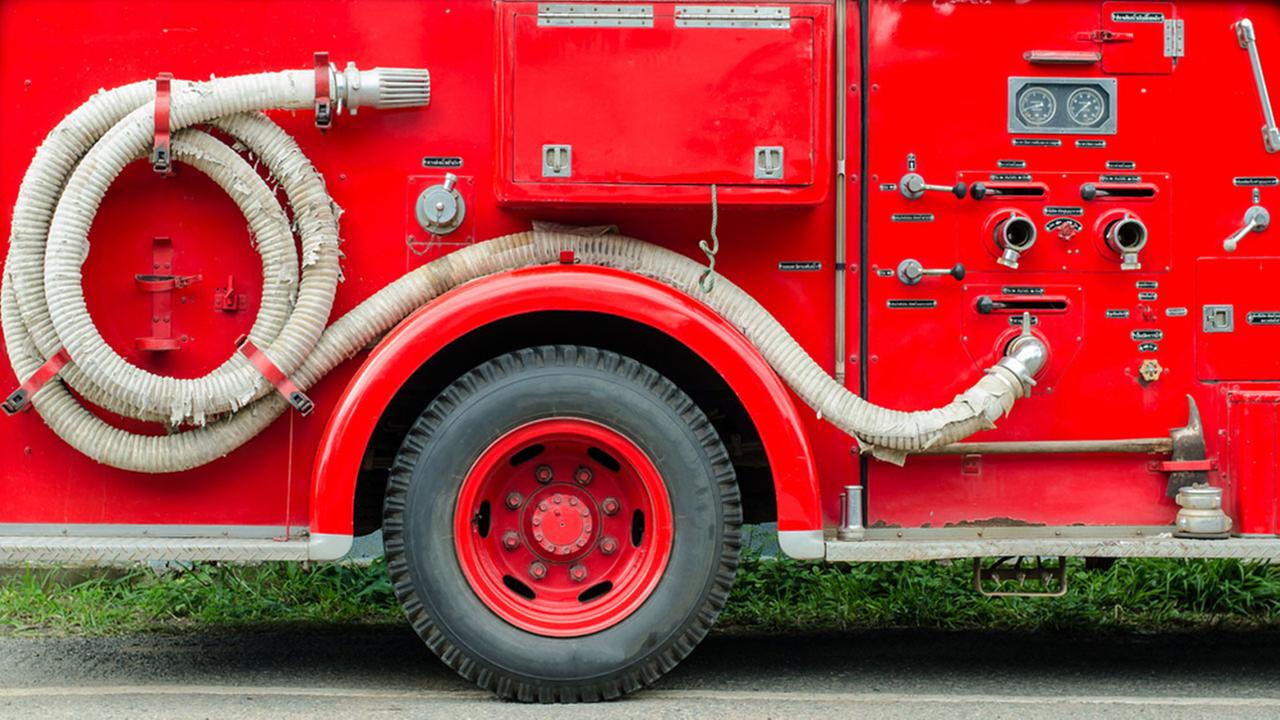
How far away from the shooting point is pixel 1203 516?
5.36 m

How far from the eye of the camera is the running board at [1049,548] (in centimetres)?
523

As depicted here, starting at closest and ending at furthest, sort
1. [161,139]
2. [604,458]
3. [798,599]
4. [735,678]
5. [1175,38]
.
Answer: [161,139] < [604,458] < [1175,38] < [735,678] < [798,599]

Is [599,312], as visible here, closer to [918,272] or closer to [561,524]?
[561,524]

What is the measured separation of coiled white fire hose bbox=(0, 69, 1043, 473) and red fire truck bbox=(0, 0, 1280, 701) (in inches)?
0.5

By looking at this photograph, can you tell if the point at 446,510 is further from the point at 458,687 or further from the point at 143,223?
the point at 143,223

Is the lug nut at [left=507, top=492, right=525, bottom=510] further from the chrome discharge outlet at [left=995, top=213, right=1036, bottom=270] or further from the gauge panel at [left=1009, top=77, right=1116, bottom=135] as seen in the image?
the gauge panel at [left=1009, top=77, right=1116, bottom=135]

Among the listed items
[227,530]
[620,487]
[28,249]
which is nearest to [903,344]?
[620,487]

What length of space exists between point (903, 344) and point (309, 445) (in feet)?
6.79

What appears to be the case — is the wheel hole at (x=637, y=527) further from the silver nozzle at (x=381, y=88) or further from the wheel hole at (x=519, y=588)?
the silver nozzle at (x=381, y=88)

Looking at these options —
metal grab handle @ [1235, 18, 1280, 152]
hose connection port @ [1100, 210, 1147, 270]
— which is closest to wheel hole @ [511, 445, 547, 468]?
hose connection port @ [1100, 210, 1147, 270]

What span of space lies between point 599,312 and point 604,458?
505 millimetres

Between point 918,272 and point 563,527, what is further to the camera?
point 918,272

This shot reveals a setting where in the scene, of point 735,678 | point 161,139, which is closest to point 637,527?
point 735,678

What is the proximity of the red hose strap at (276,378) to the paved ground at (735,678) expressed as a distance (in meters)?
0.98
